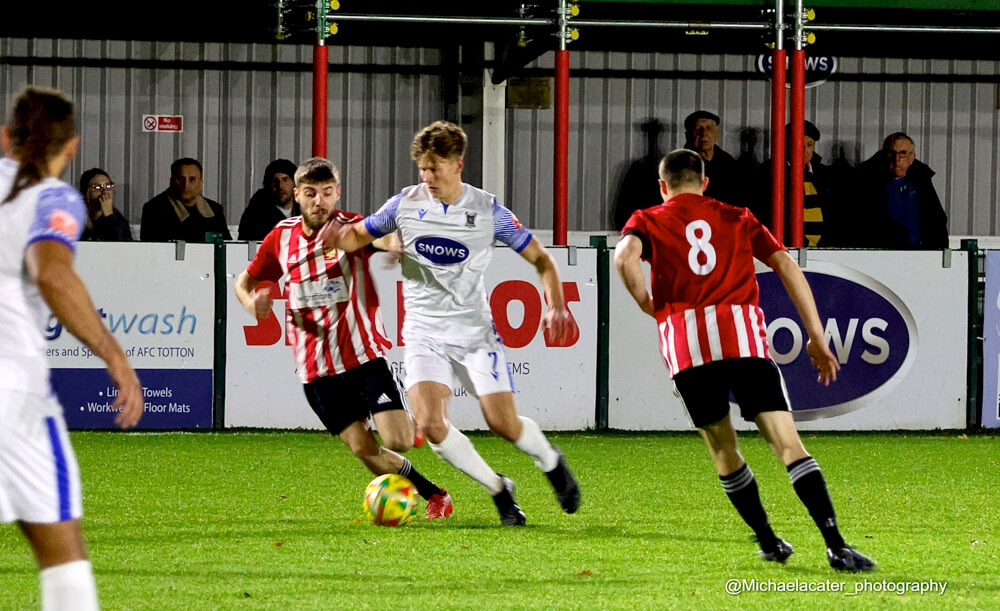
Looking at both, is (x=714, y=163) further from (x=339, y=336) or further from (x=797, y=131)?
(x=339, y=336)

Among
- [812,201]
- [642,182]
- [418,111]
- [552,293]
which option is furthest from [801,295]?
[418,111]

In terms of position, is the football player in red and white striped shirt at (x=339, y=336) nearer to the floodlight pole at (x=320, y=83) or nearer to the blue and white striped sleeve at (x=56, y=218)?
the blue and white striped sleeve at (x=56, y=218)

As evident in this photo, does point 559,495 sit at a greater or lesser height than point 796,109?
lesser

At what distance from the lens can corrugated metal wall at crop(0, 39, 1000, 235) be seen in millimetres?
15891

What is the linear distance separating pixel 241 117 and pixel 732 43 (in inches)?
213

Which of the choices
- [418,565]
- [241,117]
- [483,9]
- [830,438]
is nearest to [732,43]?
[483,9]

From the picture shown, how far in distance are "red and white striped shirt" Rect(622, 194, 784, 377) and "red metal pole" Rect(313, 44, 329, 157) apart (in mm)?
7111

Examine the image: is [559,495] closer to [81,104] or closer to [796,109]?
[796,109]

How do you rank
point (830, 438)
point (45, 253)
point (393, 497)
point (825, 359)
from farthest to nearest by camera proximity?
point (830, 438), point (393, 497), point (825, 359), point (45, 253)

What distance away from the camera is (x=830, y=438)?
36.8 ft

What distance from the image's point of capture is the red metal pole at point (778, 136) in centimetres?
1272

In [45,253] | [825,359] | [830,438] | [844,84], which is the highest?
[844,84]

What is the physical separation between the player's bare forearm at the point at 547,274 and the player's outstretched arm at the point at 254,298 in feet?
3.72

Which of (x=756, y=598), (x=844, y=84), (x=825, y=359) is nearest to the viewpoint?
(x=756, y=598)
